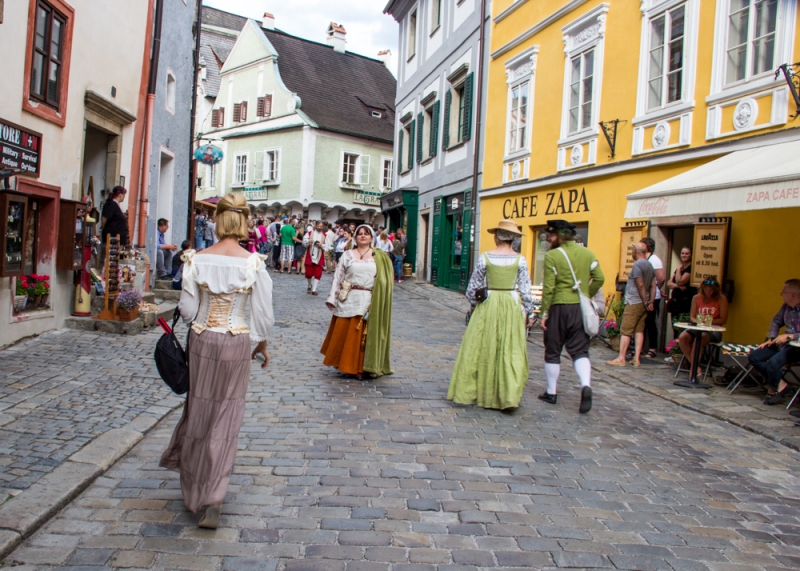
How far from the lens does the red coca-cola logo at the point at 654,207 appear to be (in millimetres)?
8756

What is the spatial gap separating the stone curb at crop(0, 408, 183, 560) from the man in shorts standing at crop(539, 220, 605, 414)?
3.80m

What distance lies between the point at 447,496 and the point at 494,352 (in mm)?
2571

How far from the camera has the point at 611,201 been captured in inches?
500

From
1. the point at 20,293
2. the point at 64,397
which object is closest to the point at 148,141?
the point at 20,293

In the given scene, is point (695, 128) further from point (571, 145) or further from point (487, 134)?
point (487, 134)

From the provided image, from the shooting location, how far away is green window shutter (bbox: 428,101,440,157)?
2311 centimetres

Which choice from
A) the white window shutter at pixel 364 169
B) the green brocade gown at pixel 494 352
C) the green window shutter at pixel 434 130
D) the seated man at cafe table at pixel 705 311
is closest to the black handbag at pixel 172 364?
the green brocade gown at pixel 494 352

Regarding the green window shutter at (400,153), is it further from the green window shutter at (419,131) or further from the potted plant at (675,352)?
the potted plant at (675,352)

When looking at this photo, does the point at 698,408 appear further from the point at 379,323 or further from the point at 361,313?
the point at 361,313

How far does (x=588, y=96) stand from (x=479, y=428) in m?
9.40

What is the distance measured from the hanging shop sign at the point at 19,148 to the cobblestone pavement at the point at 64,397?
2060 millimetres

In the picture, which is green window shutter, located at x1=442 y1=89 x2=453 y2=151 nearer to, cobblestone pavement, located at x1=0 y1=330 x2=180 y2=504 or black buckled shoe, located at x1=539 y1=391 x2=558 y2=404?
cobblestone pavement, located at x1=0 y1=330 x2=180 y2=504

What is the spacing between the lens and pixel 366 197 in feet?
127

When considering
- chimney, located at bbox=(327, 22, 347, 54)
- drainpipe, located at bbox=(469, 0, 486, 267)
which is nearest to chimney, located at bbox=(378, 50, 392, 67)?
chimney, located at bbox=(327, 22, 347, 54)
